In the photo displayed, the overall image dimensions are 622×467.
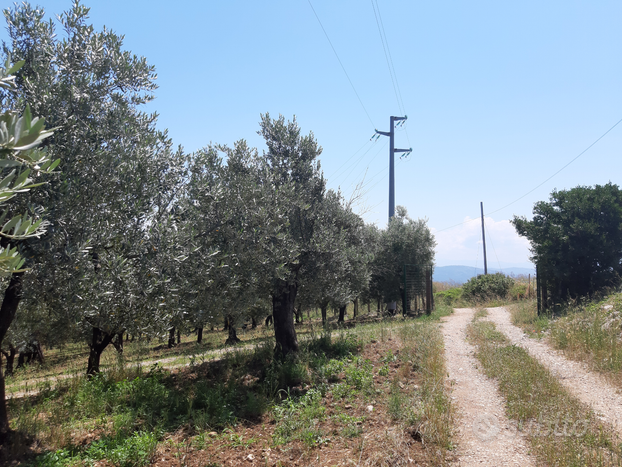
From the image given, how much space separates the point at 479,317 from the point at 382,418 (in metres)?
13.9

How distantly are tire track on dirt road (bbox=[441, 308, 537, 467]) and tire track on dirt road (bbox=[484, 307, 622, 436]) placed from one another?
1482 millimetres

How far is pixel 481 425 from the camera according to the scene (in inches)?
252

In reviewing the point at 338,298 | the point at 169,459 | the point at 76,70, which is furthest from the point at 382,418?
the point at 76,70

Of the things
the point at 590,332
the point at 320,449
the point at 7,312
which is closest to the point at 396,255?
the point at 590,332

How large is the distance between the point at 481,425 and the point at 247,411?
173 inches

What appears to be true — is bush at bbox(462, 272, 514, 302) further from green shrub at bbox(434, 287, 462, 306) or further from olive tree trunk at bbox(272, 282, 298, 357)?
olive tree trunk at bbox(272, 282, 298, 357)

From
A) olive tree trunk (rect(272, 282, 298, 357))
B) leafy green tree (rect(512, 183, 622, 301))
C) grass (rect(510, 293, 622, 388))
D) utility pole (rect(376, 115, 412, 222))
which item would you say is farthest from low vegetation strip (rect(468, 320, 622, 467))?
utility pole (rect(376, 115, 412, 222))

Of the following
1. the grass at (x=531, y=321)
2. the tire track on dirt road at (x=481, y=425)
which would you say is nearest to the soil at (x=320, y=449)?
the tire track on dirt road at (x=481, y=425)

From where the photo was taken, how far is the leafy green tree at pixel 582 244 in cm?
1652

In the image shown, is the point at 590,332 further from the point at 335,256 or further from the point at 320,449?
the point at 320,449

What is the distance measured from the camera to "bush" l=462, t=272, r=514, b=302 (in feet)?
95.8

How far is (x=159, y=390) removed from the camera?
26.9 ft

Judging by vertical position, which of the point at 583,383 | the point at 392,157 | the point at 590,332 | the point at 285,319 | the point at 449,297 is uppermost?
the point at 392,157

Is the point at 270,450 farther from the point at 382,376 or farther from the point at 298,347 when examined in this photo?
the point at 298,347
